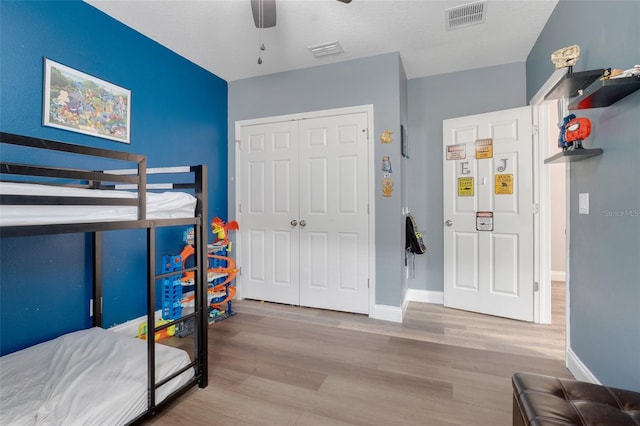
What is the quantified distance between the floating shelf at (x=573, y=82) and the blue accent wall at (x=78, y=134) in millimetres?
3190

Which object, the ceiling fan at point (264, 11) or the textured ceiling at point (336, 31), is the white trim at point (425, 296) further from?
the ceiling fan at point (264, 11)

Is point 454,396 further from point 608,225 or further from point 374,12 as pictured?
point 374,12

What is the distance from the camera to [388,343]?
2.49 m

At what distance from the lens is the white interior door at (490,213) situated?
117 inches

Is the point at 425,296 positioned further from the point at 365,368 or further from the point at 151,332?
the point at 151,332

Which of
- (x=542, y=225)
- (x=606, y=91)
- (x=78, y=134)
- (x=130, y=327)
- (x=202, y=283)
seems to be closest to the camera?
(x=606, y=91)

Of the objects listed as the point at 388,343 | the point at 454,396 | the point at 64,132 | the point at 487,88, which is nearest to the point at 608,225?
the point at 454,396

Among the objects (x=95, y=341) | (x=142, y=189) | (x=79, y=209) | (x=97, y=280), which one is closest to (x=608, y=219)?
(x=142, y=189)

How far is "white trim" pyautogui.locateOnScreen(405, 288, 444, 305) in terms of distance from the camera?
11.6 ft

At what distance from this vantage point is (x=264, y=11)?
2.01 m

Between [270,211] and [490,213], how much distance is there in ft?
8.14

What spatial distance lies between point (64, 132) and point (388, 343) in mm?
3010

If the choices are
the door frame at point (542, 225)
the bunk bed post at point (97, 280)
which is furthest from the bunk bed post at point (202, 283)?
the door frame at point (542, 225)

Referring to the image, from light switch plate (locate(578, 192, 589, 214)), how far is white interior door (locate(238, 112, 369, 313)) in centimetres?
171
